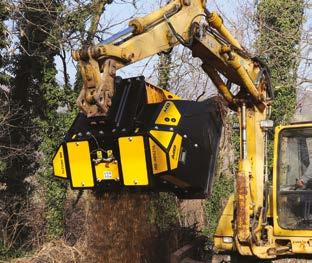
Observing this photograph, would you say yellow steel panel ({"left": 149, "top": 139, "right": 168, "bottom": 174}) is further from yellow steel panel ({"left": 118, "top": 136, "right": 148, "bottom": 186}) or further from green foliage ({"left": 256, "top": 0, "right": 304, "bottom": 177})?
green foliage ({"left": 256, "top": 0, "right": 304, "bottom": 177})

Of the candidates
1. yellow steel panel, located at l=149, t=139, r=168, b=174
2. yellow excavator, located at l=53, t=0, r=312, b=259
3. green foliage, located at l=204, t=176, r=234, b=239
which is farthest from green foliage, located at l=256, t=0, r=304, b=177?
yellow steel panel, located at l=149, t=139, r=168, b=174

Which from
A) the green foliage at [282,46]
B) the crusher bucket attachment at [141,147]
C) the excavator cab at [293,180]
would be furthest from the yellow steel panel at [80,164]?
the green foliage at [282,46]

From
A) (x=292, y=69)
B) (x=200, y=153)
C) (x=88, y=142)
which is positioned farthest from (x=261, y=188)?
(x=292, y=69)

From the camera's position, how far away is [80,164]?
5730 mm

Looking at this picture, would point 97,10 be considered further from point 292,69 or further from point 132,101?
point 132,101

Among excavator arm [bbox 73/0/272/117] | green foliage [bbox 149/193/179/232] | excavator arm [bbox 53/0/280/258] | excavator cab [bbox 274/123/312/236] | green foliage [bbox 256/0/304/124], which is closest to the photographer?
excavator arm [bbox 73/0/272/117]

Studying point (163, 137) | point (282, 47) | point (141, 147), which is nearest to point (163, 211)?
point (163, 137)

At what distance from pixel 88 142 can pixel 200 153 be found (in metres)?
1.26

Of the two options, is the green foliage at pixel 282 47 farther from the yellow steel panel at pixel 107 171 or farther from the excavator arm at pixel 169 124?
the yellow steel panel at pixel 107 171

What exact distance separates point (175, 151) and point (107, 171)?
2.26 feet

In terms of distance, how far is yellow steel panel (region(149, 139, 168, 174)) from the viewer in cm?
534

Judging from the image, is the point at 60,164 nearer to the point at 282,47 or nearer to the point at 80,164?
the point at 80,164

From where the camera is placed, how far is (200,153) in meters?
6.17

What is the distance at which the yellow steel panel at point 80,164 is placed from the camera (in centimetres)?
567
